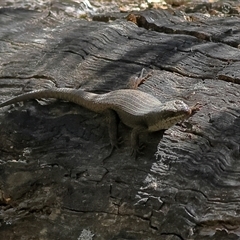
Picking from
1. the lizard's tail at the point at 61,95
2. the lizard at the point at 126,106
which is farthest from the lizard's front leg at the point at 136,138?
the lizard's tail at the point at 61,95

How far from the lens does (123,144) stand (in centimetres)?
306

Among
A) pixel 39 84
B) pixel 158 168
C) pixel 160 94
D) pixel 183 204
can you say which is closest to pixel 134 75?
pixel 160 94

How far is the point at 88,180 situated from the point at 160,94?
88cm

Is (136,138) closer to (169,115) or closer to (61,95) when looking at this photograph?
(169,115)

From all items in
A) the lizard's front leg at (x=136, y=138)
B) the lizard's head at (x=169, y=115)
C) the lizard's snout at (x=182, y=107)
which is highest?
the lizard's snout at (x=182, y=107)

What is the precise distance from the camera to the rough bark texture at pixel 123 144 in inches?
103

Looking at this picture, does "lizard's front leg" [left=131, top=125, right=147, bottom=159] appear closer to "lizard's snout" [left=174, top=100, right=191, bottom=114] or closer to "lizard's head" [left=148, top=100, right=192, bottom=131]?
"lizard's head" [left=148, top=100, right=192, bottom=131]

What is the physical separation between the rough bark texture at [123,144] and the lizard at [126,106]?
0.19ft

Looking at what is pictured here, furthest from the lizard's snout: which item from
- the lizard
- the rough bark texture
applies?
the rough bark texture

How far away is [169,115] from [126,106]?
444 millimetres

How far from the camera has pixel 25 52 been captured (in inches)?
155

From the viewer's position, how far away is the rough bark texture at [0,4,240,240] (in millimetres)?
2621

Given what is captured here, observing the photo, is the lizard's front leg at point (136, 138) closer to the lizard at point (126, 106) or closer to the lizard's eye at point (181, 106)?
the lizard at point (126, 106)

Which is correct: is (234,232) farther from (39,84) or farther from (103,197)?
(39,84)
